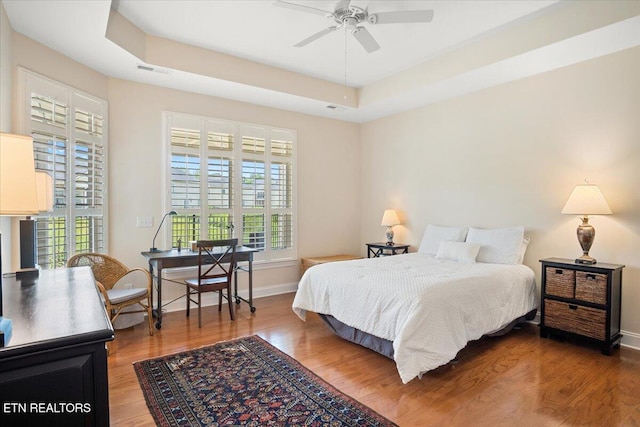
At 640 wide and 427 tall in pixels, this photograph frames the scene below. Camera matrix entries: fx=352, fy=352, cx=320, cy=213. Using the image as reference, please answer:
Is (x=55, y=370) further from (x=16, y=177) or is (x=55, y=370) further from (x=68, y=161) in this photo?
(x=68, y=161)

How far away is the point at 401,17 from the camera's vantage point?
2.84m

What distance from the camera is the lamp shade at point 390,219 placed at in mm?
5359

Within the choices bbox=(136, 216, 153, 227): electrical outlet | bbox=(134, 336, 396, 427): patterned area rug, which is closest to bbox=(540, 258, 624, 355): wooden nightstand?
bbox=(134, 336, 396, 427): patterned area rug

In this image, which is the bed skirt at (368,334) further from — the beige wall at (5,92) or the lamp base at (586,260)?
the beige wall at (5,92)

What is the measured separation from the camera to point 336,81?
196 inches

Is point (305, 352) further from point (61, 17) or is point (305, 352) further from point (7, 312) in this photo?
point (61, 17)

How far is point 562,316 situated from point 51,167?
201 inches

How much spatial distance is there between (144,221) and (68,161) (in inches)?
40.8

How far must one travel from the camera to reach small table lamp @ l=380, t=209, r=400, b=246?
5367 millimetres

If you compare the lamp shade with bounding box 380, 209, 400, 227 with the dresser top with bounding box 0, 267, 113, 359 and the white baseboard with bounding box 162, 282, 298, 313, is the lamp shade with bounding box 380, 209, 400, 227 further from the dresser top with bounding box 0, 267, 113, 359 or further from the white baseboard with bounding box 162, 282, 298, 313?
the dresser top with bounding box 0, 267, 113, 359

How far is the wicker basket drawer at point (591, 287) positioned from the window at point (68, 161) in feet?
16.1

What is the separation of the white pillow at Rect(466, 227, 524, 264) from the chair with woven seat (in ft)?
12.0

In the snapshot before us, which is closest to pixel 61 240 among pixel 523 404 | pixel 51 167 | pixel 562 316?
pixel 51 167

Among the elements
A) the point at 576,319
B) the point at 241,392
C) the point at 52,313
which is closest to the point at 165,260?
the point at 241,392
